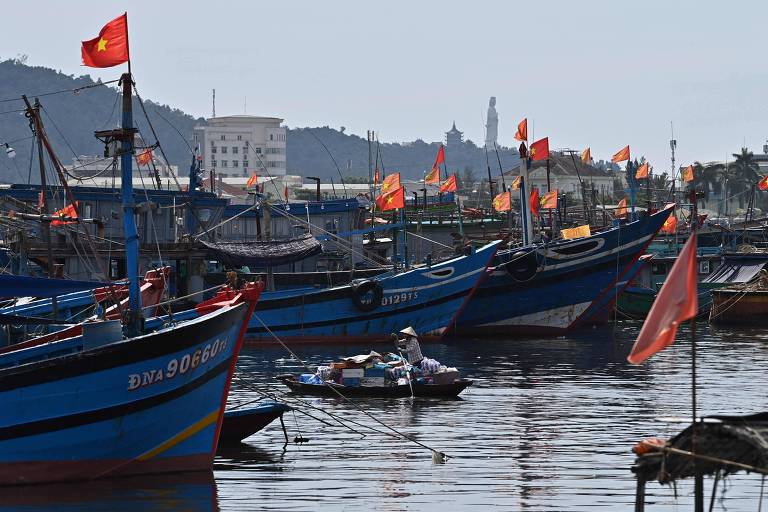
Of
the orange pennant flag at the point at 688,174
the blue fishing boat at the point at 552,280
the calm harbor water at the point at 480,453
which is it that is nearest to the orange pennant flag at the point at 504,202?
the blue fishing boat at the point at 552,280

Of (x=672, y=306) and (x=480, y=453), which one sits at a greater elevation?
(x=672, y=306)

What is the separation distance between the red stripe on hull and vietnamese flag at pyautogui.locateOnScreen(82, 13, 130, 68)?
22.2 feet

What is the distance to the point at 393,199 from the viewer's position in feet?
179

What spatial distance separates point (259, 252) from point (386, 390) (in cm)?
2002

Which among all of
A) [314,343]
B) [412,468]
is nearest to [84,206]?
[314,343]

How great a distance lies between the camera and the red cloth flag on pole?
15281mm

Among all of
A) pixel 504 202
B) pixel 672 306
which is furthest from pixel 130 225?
pixel 504 202

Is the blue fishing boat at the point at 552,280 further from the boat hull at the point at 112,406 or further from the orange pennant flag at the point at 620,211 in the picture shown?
the boat hull at the point at 112,406

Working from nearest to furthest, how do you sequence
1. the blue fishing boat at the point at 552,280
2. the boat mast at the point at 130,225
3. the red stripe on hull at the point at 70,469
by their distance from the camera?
the red stripe on hull at the point at 70,469 < the boat mast at the point at 130,225 < the blue fishing boat at the point at 552,280

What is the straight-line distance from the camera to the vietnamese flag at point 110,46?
2369cm

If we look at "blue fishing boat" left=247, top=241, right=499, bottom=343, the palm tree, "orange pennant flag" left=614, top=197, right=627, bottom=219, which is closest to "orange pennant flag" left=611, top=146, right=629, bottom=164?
"orange pennant flag" left=614, top=197, right=627, bottom=219

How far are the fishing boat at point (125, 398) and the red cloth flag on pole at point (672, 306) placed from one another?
30.5 feet

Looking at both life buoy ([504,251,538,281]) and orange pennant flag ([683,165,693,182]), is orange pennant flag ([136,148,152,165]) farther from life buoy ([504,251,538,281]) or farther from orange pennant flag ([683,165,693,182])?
orange pennant flag ([683,165,693,182])

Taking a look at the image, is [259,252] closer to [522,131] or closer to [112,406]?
[522,131]
